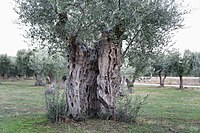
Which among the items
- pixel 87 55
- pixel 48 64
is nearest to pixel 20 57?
pixel 48 64

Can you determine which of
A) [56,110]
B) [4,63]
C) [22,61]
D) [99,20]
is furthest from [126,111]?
[4,63]

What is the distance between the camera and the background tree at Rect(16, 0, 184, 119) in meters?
9.97

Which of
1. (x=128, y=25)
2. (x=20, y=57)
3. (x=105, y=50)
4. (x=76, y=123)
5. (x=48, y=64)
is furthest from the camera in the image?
(x=20, y=57)

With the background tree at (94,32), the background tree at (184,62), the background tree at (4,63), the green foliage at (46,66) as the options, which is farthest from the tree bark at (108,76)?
the background tree at (4,63)

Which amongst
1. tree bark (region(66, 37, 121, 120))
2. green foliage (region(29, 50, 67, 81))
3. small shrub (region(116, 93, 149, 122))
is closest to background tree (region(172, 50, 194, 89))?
green foliage (region(29, 50, 67, 81))

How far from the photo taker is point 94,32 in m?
10.8

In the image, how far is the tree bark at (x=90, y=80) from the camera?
1154 cm

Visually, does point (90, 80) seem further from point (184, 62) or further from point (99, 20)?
point (184, 62)

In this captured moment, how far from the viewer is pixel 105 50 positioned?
1186 centimetres

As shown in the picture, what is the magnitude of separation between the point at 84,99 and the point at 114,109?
1241 millimetres

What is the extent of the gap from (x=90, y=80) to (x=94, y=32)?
7.64ft

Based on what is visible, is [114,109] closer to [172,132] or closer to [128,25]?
[172,132]

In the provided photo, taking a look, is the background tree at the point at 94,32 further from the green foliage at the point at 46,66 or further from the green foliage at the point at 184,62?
the green foliage at the point at 184,62

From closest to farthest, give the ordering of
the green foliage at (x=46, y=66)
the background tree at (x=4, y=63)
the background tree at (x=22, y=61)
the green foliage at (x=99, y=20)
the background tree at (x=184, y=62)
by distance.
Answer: the green foliage at (x=99, y=20), the green foliage at (x=46, y=66), the background tree at (x=184, y=62), the background tree at (x=22, y=61), the background tree at (x=4, y=63)
